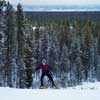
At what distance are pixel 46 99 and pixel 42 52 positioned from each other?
73261 millimetres

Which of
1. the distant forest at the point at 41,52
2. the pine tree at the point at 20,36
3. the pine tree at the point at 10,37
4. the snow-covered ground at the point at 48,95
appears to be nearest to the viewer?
the snow-covered ground at the point at 48,95

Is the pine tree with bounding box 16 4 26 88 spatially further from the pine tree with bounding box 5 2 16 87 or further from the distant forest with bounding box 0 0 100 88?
the pine tree with bounding box 5 2 16 87

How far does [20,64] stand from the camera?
172 ft

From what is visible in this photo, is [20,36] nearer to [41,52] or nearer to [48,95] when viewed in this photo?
[41,52]

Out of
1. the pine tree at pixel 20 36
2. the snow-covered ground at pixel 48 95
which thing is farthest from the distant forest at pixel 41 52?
the snow-covered ground at pixel 48 95

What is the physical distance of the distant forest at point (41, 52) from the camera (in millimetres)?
54044

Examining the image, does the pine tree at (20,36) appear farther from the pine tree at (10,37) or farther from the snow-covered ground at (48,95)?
the snow-covered ground at (48,95)

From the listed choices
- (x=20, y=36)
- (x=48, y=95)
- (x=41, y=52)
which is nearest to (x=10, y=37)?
(x=20, y=36)

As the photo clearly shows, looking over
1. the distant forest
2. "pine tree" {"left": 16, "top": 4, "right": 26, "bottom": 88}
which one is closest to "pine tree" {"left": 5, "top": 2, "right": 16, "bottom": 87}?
the distant forest

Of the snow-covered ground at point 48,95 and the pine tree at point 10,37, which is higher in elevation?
the snow-covered ground at point 48,95

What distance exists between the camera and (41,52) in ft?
274

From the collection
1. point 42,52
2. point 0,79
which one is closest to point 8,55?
point 0,79

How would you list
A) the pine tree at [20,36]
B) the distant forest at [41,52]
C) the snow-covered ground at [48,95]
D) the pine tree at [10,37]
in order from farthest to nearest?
the pine tree at [10,37]
the distant forest at [41,52]
the pine tree at [20,36]
the snow-covered ground at [48,95]

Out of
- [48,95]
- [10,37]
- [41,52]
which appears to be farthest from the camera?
[41,52]
